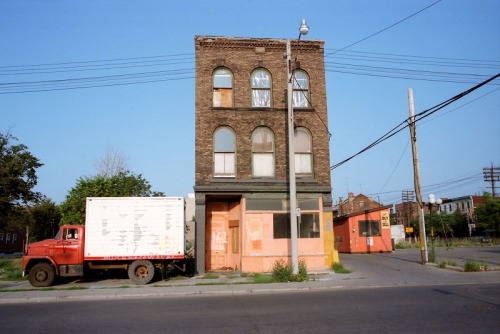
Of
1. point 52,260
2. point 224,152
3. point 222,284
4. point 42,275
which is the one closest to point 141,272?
point 52,260

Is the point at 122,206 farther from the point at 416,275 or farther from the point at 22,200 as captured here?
the point at 22,200

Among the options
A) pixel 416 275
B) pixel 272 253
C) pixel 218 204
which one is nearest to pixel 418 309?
pixel 416 275

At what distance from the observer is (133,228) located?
17344 mm

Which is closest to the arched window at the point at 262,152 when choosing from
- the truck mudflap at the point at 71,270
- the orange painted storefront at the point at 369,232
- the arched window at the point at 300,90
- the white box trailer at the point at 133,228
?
the arched window at the point at 300,90

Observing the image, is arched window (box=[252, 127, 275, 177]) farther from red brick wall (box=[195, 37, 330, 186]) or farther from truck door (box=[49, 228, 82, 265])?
truck door (box=[49, 228, 82, 265])

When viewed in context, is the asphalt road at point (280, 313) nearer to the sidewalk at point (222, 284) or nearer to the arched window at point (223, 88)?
the sidewalk at point (222, 284)

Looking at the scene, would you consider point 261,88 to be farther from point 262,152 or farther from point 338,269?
point 338,269

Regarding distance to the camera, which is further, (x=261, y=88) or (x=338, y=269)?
(x=261, y=88)

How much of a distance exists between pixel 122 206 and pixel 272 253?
23.5 feet

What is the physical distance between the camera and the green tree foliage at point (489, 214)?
195ft

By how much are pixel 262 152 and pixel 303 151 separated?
2.07 m

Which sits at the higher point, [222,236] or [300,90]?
[300,90]

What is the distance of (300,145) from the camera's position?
2103 centimetres

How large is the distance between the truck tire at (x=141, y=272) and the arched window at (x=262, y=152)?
662cm
